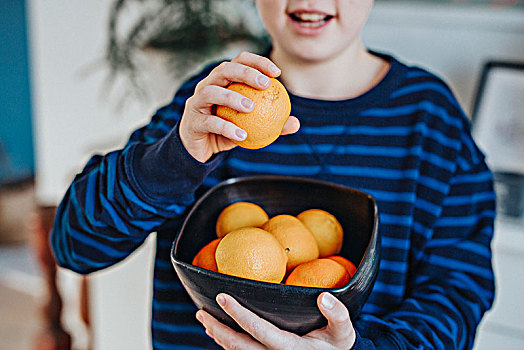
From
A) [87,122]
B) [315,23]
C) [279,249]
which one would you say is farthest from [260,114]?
[87,122]

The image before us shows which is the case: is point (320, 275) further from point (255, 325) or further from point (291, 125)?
point (291, 125)

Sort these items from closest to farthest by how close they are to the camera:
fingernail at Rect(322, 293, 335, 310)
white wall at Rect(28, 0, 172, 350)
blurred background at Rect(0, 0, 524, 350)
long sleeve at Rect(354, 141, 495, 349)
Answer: fingernail at Rect(322, 293, 335, 310), long sleeve at Rect(354, 141, 495, 349), blurred background at Rect(0, 0, 524, 350), white wall at Rect(28, 0, 172, 350)

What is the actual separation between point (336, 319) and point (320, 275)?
57mm

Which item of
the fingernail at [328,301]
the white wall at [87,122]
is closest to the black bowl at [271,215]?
the fingernail at [328,301]

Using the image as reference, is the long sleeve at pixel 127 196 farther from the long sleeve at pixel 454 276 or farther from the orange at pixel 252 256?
the long sleeve at pixel 454 276

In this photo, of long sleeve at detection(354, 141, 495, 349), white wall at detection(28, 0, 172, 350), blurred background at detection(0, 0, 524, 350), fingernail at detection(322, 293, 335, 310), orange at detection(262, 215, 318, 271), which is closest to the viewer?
fingernail at detection(322, 293, 335, 310)

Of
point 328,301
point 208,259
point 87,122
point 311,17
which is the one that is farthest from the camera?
point 87,122

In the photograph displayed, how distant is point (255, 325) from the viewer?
51 cm

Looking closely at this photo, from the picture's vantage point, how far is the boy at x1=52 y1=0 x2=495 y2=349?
708mm

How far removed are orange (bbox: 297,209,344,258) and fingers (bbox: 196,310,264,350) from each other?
170 mm

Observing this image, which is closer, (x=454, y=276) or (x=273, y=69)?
(x=273, y=69)

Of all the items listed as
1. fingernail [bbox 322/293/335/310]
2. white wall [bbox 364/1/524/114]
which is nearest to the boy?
fingernail [bbox 322/293/335/310]

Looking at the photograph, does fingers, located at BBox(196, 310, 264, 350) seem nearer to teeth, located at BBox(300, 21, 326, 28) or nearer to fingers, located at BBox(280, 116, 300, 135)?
fingers, located at BBox(280, 116, 300, 135)

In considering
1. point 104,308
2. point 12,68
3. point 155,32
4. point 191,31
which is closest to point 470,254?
point 191,31
